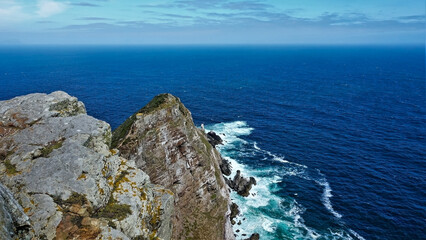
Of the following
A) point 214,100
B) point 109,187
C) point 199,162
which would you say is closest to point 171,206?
point 109,187

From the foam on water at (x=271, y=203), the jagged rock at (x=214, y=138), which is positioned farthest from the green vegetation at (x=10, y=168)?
the jagged rock at (x=214, y=138)

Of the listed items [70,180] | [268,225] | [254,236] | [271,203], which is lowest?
[268,225]

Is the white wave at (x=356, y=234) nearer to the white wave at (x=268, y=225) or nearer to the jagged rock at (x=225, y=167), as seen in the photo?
the white wave at (x=268, y=225)

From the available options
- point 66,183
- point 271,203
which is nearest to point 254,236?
point 271,203

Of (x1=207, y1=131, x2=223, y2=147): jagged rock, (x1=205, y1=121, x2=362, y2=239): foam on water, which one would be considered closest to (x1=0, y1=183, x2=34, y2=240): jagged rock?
(x1=205, y1=121, x2=362, y2=239): foam on water

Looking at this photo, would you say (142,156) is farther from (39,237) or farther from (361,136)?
(361,136)

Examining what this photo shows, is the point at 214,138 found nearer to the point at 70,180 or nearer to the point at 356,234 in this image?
the point at 356,234
